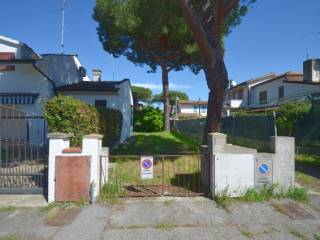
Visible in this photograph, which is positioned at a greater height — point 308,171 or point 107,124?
point 107,124

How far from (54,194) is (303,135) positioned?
34.0 ft

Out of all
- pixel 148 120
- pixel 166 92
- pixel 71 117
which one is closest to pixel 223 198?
pixel 71 117

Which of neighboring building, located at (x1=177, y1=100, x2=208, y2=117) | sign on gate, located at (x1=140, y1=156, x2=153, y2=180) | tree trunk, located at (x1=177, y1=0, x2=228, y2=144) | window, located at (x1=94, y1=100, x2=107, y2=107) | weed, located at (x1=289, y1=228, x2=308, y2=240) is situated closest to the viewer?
weed, located at (x1=289, y1=228, x2=308, y2=240)

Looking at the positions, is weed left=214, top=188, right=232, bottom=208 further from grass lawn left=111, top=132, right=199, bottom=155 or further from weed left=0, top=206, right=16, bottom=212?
grass lawn left=111, top=132, right=199, bottom=155

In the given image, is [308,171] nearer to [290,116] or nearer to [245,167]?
[245,167]

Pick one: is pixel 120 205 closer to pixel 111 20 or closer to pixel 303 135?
pixel 303 135

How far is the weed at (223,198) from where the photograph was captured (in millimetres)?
6035

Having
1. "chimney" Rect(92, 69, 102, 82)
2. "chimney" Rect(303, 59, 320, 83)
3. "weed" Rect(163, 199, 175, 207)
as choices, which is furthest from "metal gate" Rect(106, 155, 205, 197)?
"chimney" Rect(92, 69, 102, 82)

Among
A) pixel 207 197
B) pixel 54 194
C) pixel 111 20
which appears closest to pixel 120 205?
pixel 54 194

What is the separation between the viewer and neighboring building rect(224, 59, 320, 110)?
23781 mm

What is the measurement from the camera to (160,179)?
26.6 feet

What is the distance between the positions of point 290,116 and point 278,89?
16834 millimetres

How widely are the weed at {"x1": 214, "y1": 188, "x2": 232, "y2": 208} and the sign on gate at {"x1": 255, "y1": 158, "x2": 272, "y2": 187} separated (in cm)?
73

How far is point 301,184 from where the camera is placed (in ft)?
25.4
